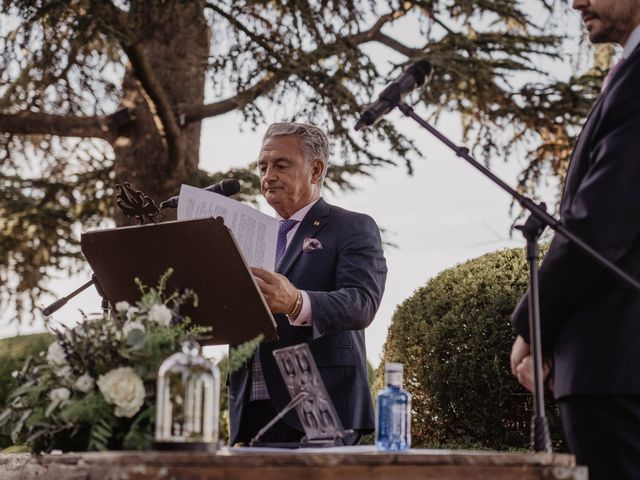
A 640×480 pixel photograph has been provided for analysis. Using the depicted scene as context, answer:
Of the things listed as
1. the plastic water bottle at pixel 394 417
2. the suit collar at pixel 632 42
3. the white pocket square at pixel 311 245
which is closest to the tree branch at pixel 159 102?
the white pocket square at pixel 311 245

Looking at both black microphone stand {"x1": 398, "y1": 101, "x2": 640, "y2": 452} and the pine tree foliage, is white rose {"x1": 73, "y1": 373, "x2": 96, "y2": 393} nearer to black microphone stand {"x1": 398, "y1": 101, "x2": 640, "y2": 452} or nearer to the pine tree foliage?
black microphone stand {"x1": 398, "y1": 101, "x2": 640, "y2": 452}

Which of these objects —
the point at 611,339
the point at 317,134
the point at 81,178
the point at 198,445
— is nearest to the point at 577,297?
the point at 611,339

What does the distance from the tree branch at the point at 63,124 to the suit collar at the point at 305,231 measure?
5.63 meters

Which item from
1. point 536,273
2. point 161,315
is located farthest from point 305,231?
point 536,273

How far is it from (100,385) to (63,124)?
7034mm

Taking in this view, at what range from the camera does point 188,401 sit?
94.7 inches

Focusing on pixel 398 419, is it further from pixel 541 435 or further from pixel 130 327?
pixel 130 327

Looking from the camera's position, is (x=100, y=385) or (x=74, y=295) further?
(x=74, y=295)

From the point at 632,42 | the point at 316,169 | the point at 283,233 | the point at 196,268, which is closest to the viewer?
the point at 632,42

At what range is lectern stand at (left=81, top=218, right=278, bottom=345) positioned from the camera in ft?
9.77

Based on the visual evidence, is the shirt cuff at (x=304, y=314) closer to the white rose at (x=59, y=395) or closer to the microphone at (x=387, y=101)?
the microphone at (x=387, y=101)

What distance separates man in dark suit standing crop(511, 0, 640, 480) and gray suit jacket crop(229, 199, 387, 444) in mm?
939

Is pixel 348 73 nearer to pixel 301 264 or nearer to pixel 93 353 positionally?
pixel 301 264

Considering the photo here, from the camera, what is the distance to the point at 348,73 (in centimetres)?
847
